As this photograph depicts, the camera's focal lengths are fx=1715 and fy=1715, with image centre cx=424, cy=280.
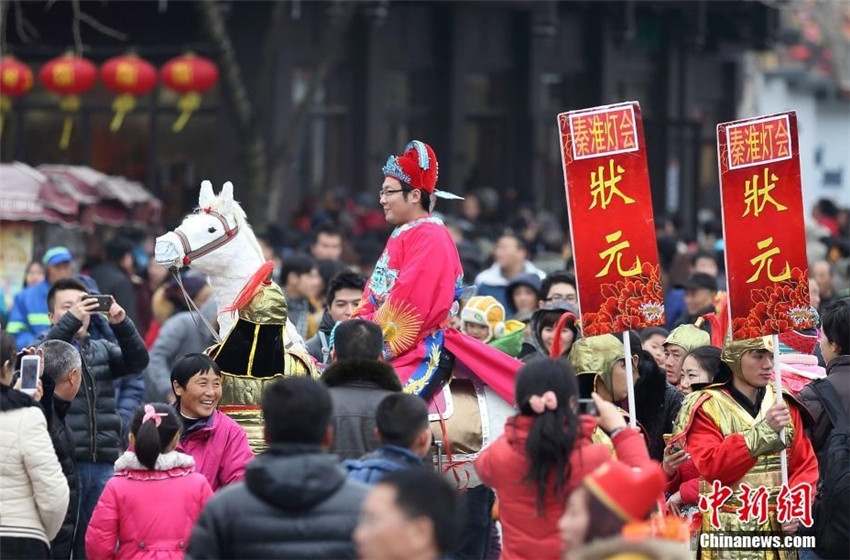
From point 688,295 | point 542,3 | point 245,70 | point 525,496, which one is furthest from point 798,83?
point 525,496

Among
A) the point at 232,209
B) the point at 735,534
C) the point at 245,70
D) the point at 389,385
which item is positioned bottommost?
the point at 735,534

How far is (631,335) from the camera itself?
27.1 feet

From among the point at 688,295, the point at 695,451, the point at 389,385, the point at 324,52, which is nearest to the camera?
the point at 389,385

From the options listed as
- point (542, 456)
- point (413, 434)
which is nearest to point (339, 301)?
Result: point (413, 434)

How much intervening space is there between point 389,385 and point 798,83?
30.0 metres

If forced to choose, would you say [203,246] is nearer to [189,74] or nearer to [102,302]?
[102,302]

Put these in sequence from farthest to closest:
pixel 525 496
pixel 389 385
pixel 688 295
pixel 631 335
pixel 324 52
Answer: pixel 324 52, pixel 688 295, pixel 631 335, pixel 389 385, pixel 525 496

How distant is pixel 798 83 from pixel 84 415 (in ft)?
93.4

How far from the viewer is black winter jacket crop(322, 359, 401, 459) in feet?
22.1

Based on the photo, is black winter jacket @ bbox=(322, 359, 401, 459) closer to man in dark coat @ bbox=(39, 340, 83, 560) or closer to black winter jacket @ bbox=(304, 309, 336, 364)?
man in dark coat @ bbox=(39, 340, 83, 560)

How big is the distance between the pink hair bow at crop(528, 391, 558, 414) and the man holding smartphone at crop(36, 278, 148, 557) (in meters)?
3.61

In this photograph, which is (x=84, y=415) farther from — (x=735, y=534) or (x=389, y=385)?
(x=735, y=534)

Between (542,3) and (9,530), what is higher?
(542,3)

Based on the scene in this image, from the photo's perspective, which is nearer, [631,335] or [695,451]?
[695,451]
